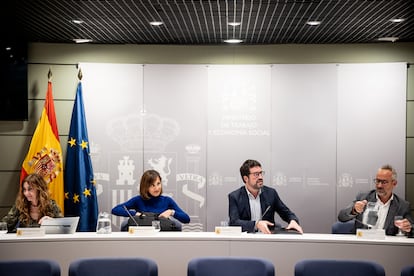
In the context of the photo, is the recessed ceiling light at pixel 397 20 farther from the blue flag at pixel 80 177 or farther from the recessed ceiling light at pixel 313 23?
the blue flag at pixel 80 177

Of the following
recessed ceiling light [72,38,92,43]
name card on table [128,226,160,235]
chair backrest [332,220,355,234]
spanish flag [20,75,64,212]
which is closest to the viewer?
name card on table [128,226,160,235]

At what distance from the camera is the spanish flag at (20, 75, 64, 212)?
7305 millimetres

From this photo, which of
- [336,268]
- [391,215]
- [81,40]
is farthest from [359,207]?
[81,40]

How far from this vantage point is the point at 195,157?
7652 millimetres

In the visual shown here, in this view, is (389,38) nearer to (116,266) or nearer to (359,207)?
(359,207)

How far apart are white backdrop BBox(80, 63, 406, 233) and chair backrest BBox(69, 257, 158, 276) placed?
12.8ft

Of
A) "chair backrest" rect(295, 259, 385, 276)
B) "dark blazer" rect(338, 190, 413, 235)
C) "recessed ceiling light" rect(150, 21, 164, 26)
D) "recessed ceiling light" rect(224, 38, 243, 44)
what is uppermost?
"recessed ceiling light" rect(150, 21, 164, 26)

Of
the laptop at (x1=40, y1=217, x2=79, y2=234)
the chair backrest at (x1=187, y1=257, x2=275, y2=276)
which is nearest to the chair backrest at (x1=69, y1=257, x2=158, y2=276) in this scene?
the chair backrest at (x1=187, y1=257, x2=275, y2=276)

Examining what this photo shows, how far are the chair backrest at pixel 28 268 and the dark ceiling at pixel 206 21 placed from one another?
281cm

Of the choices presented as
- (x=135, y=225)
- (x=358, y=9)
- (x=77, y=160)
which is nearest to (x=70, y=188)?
(x=77, y=160)

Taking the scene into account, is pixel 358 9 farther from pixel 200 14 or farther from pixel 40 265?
pixel 40 265

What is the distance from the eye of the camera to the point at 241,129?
7668 millimetres

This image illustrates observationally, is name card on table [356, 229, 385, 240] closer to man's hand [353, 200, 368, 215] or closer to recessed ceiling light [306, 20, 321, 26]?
man's hand [353, 200, 368, 215]

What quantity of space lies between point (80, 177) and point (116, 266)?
3.80 meters
